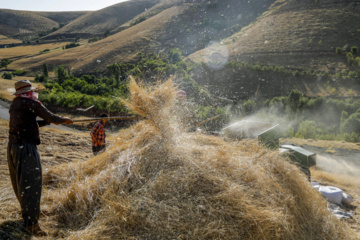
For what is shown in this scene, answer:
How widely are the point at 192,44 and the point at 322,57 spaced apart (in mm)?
29551

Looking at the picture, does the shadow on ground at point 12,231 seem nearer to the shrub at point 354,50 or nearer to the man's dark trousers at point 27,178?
the man's dark trousers at point 27,178

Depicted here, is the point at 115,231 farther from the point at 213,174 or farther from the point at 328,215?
the point at 328,215

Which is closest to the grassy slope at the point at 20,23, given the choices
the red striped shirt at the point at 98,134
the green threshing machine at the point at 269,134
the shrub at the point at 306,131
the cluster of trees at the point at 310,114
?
the cluster of trees at the point at 310,114

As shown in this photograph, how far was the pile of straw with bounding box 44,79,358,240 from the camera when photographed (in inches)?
95.5

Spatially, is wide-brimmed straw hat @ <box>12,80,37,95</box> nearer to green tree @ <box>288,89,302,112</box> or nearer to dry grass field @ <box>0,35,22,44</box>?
green tree @ <box>288,89,302,112</box>

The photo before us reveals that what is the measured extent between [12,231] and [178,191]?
1829mm

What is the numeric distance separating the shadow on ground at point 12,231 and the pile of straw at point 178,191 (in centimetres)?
37

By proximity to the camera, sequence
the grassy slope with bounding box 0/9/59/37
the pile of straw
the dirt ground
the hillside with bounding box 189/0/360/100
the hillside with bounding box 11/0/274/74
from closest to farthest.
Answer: the pile of straw
the dirt ground
the hillside with bounding box 189/0/360/100
the hillside with bounding box 11/0/274/74
the grassy slope with bounding box 0/9/59/37

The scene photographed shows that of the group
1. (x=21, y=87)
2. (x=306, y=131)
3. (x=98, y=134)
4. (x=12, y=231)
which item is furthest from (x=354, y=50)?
(x=12, y=231)

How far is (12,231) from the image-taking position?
101 inches

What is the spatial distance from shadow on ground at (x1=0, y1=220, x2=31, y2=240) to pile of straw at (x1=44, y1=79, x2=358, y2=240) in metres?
0.37

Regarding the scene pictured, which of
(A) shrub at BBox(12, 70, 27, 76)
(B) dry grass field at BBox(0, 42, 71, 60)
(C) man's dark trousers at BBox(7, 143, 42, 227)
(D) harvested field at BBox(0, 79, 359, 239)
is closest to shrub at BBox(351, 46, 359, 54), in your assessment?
(D) harvested field at BBox(0, 79, 359, 239)

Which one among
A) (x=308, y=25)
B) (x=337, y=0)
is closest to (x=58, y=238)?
(x=308, y=25)

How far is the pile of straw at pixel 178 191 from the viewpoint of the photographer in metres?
2.43
